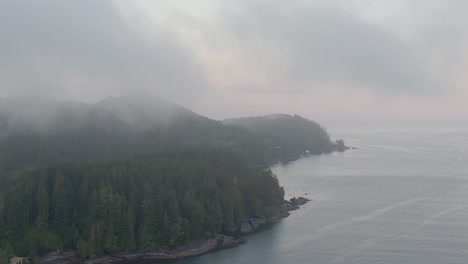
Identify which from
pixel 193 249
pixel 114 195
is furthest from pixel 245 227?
pixel 114 195

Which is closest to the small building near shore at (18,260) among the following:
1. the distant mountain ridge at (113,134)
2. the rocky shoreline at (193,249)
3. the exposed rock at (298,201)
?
the rocky shoreline at (193,249)

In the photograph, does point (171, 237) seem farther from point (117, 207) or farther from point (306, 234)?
point (306, 234)

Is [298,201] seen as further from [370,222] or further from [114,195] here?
[114,195]

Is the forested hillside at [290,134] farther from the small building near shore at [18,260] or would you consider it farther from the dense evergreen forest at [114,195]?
the small building near shore at [18,260]

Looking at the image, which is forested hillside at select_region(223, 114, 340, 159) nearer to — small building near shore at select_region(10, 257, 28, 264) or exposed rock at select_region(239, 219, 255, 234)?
exposed rock at select_region(239, 219, 255, 234)

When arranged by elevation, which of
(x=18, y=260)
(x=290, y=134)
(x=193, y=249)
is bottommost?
(x=193, y=249)

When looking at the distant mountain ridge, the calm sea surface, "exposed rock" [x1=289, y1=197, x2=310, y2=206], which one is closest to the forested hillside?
the distant mountain ridge

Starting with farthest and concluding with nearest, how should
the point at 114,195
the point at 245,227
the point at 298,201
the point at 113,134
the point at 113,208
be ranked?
the point at 113,134, the point at 298,201, the point at 245,227, the point at 114,195, the point at 113,208
